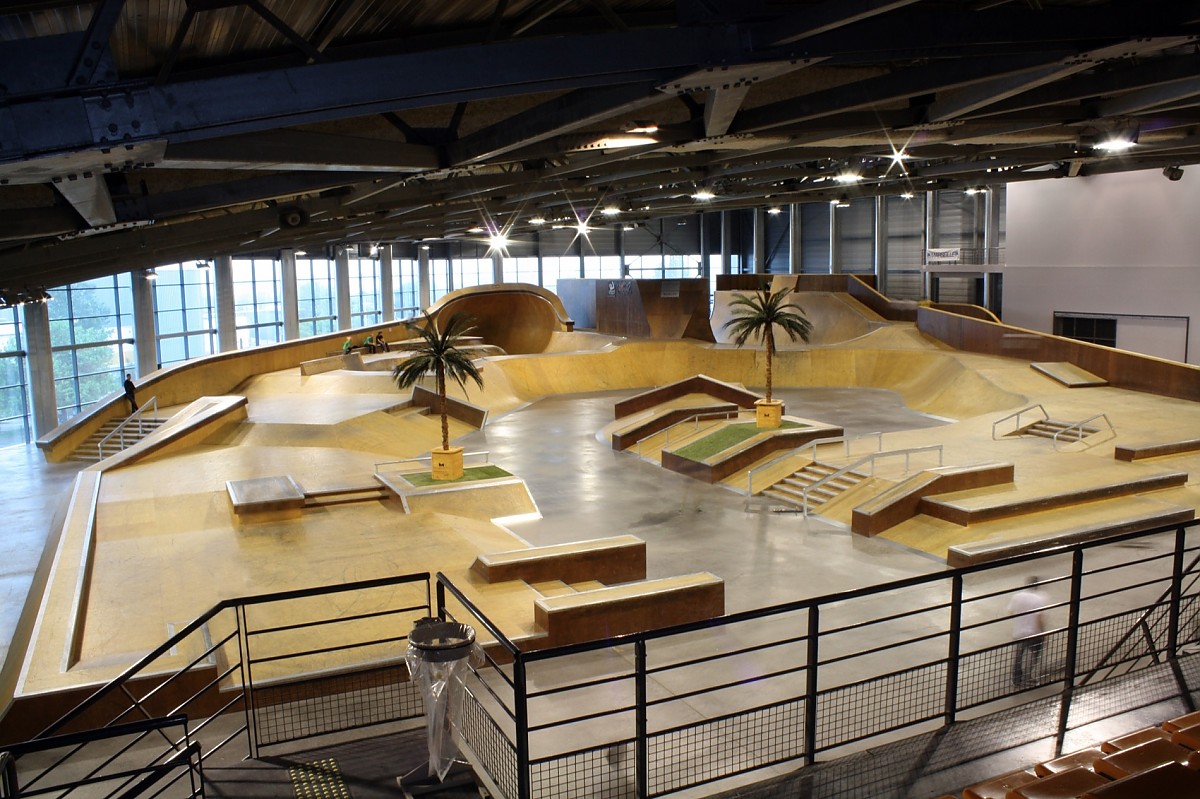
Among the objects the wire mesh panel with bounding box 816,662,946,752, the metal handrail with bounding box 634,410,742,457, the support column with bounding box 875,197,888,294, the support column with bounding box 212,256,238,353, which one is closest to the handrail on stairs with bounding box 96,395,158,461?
the metal handrail with bounding box 634,410,742,457

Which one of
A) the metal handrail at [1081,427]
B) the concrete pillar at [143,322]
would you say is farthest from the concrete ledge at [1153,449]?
the concrete pillar at [143,322]

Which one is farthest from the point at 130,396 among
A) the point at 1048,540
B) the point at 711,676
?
the point at 1048,540

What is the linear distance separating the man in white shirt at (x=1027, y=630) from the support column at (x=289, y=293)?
37227 millimetres

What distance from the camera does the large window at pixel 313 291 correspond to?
158 ft

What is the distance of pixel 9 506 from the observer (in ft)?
52.6

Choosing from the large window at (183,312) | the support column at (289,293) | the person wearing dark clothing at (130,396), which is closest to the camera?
the person wearing dark clothing at (130,396)

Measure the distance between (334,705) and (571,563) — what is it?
185 inches

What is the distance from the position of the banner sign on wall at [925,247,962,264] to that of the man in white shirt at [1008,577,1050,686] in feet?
86.1

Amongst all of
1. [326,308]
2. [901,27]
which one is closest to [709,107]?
[901,27]

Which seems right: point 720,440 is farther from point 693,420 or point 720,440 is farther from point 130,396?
point 130,396

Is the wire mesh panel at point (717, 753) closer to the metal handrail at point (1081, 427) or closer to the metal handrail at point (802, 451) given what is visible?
the metal handrail at point (802, 451)

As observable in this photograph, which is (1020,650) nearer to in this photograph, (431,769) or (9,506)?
(431,769)

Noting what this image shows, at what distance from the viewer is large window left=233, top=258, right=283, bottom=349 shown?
43062 millimetres

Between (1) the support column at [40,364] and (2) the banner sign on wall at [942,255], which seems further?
(2) the banner sign on wall at [942,255]
